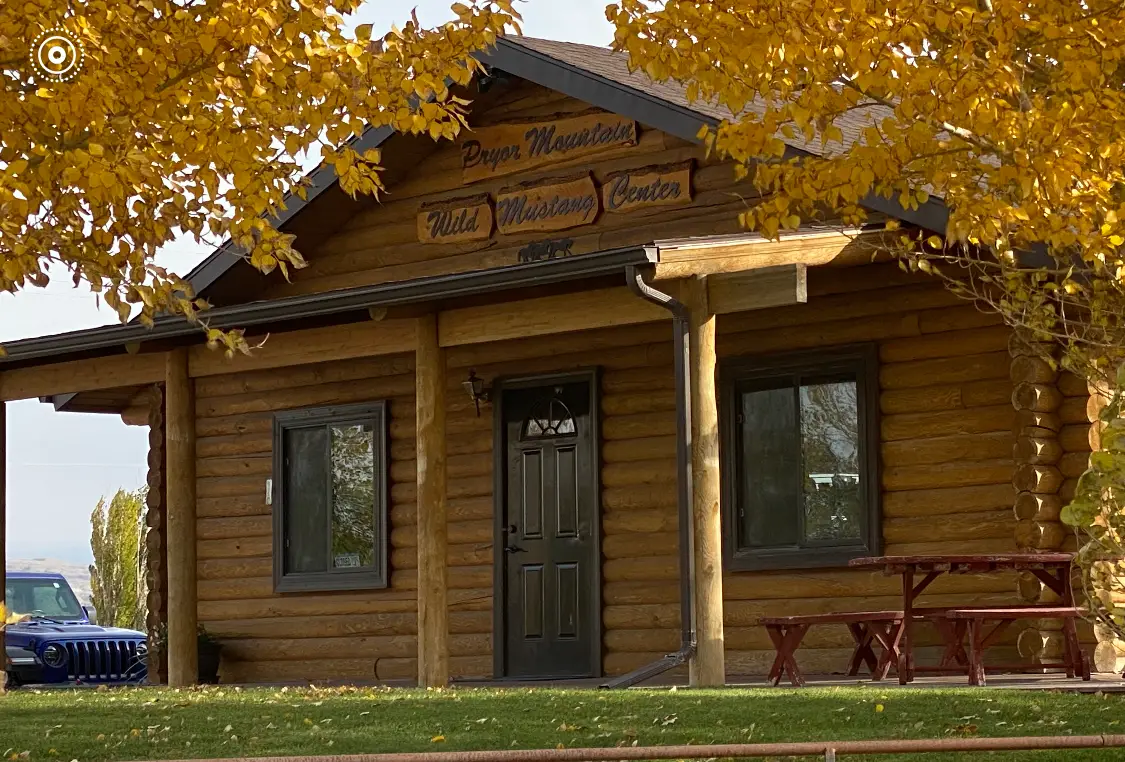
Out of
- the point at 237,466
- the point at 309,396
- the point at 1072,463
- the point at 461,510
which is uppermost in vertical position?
the point at 309,396

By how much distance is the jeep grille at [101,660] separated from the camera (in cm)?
2116

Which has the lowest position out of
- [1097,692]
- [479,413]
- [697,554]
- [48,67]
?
[1097,692]

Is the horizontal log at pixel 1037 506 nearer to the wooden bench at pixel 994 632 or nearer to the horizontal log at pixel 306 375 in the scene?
the wooden bench at pixel 994 632

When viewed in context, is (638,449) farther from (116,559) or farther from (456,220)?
(116,559)

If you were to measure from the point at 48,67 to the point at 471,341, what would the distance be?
4953 mm

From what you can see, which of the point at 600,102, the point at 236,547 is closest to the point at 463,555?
the point at 236,547

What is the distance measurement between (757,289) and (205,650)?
26.2ft

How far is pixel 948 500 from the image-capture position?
13773mm

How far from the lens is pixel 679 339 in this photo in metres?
12.8

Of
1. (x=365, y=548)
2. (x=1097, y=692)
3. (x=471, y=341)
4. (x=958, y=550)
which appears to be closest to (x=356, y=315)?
(x=471, y=341)

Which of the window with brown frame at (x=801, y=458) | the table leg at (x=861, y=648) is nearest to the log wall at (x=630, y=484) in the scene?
the window with brown frame at (x=801, y=458)

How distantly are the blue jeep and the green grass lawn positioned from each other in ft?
30.6

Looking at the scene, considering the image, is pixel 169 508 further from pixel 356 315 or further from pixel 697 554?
pixel 697 554

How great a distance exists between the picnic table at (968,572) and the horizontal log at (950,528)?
0.64m
